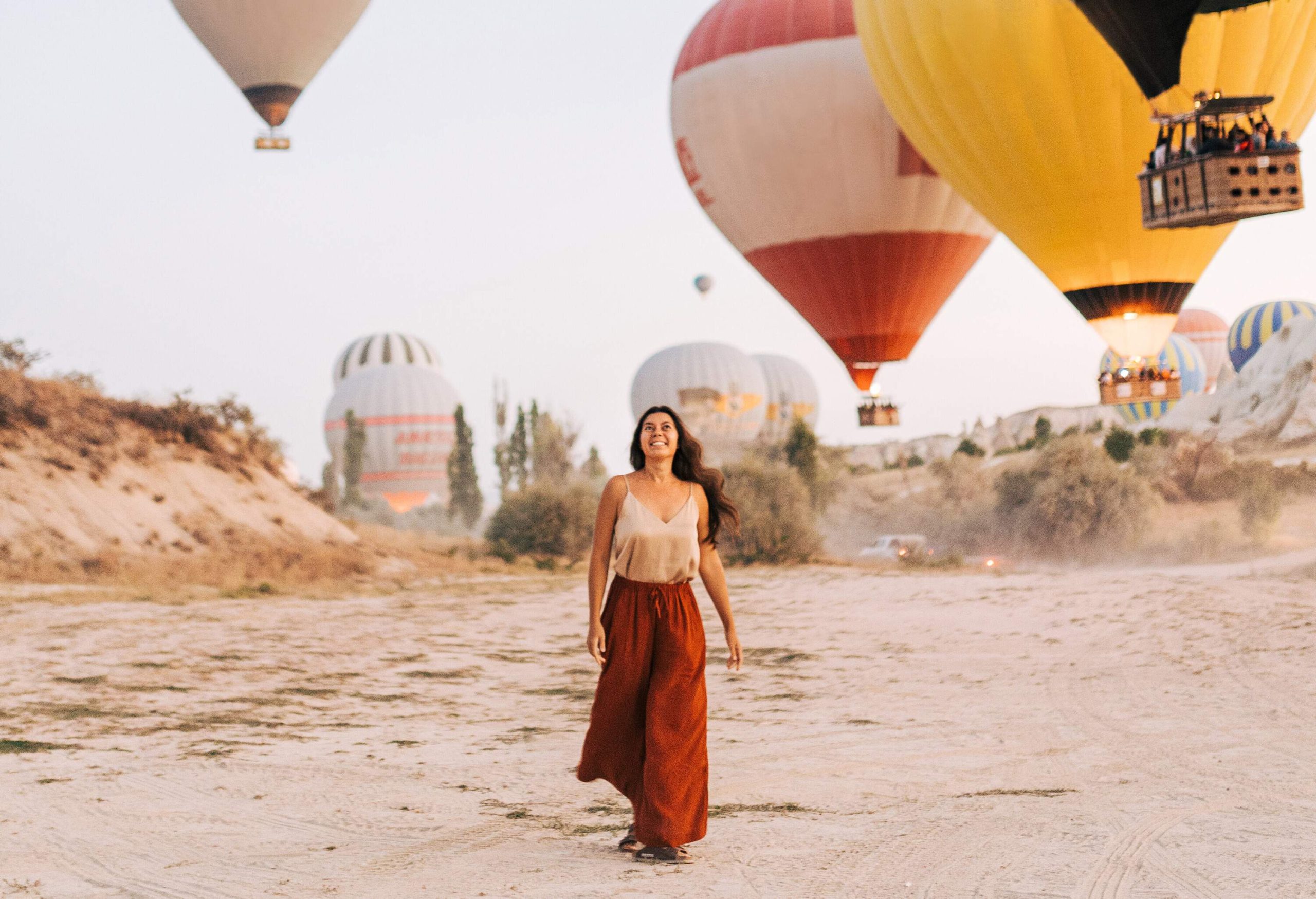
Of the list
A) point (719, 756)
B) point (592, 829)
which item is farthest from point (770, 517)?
point (592, 829)

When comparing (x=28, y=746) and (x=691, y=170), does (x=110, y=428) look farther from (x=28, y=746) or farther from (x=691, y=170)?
(x=28, y=746)

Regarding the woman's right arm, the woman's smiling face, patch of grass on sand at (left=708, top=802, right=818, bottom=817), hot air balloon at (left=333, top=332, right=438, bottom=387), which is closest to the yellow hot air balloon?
patch of grass on sand at (left=708, top=802, right=818, bottom=817)

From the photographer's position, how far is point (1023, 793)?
23.7 ft

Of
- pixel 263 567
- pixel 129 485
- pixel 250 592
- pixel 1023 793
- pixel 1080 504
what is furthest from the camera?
pixel 1080 504

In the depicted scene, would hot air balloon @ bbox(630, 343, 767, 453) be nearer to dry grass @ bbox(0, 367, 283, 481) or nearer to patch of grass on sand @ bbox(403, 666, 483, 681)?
dry grass @ bbox(0, 367, 283, 481)

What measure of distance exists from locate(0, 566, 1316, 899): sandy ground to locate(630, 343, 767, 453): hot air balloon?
37.6 meters

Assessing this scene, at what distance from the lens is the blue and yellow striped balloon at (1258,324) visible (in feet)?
168

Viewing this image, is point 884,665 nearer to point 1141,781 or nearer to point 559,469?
point 1141,781

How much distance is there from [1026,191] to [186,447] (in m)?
16.6

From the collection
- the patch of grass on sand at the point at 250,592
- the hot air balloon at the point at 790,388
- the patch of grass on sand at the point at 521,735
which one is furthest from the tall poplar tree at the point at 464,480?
the patch of grass on sand at the point at 521,735

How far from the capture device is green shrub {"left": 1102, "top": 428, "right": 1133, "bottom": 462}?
4222cm

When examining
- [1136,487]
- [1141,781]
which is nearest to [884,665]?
[1141,781]

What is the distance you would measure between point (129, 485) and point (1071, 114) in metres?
17.1

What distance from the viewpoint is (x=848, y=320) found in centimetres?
2798
